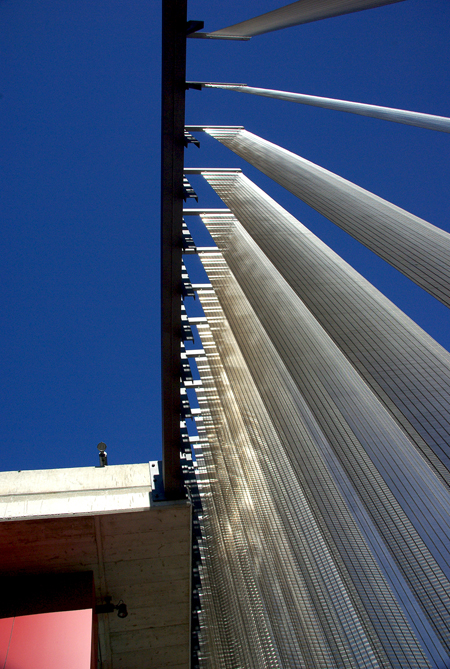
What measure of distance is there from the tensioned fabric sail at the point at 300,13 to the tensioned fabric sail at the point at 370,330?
2363 millimetres

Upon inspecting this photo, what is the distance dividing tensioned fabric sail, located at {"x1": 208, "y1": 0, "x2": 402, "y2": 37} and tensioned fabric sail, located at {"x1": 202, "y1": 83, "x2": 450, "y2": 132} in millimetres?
782

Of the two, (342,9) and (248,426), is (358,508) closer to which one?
(248,426)

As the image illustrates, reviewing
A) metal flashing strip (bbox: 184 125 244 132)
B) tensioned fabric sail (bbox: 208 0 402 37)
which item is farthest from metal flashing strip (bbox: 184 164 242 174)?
tensioned fabric sail (bbox: 208 0 402 37)

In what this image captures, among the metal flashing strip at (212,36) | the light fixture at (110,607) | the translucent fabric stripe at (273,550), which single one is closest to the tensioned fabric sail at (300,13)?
the metal flashing strip at (212,36)

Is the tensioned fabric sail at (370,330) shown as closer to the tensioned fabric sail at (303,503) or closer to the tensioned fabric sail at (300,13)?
the tensioned fabric sail at (303,503)

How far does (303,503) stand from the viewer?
5.57m

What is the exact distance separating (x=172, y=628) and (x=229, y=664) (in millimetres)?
4292

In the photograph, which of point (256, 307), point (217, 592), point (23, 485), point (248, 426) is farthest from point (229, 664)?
point (256, 307)

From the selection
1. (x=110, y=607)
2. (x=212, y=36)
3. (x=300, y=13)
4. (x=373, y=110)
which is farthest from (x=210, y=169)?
(x=110, y=607)

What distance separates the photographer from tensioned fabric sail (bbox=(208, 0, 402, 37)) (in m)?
3.30

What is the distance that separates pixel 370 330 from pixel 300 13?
299cm

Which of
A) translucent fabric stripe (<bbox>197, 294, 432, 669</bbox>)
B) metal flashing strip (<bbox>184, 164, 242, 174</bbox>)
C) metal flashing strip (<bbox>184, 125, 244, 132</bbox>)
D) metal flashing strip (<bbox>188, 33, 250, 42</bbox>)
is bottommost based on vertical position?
translucent fabric stripe (<bbox>197, 294, 432, 669</bbox>)

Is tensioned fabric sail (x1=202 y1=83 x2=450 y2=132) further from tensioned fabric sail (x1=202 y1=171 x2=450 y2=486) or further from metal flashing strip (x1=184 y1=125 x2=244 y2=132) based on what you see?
metal flashing strip (x1=184 y1=125 x2=244 y2=132)

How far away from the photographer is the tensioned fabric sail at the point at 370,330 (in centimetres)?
378
